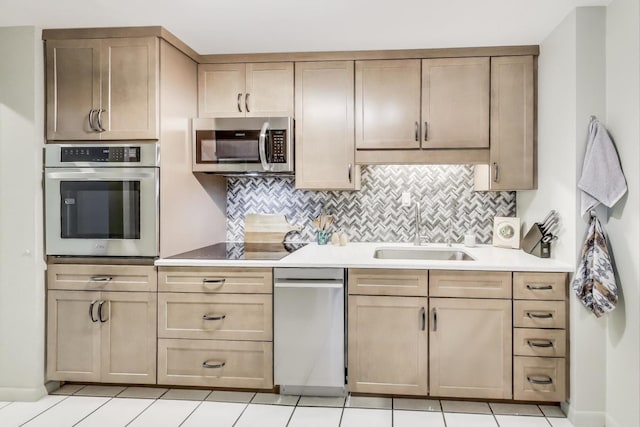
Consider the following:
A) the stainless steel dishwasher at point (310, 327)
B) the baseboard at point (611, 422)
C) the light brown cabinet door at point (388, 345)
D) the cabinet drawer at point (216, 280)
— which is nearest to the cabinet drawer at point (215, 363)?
the stainless steel dishwasher at point (310, 327)

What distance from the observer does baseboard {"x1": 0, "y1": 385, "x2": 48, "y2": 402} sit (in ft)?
8.80

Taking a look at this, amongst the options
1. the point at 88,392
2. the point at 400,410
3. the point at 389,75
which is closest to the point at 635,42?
the point at 389,75

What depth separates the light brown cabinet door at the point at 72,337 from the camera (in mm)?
2740

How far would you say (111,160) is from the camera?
2705 millimetres

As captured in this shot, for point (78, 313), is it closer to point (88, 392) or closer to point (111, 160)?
point (88, 392)

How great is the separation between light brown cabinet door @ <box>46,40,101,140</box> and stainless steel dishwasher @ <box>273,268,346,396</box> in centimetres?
155

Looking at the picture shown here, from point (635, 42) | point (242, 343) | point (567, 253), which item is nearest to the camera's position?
point (635, 42)

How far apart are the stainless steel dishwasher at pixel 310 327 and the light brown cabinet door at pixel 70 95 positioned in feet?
5.10


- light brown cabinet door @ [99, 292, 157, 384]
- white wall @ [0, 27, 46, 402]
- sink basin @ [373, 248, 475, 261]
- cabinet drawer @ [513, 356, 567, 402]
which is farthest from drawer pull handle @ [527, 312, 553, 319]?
white wall @ [0, 27, 46, 402]

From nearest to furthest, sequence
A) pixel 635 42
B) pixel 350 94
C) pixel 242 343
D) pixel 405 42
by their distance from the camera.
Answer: pixel 635 42 → pixel 242 343 → pixel 405 42 → pixel 350 94

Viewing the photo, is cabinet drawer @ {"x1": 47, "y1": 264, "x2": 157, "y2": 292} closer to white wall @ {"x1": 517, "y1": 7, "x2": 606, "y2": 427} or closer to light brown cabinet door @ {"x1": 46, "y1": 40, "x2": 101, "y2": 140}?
light brown cabinet door @ {"x1": 46, "y1": 40, "x2": 101, "y2": 140}

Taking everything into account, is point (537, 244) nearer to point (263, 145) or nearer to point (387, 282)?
point (387, 282)

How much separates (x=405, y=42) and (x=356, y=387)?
7.35 feet

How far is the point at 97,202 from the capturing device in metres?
2.72
